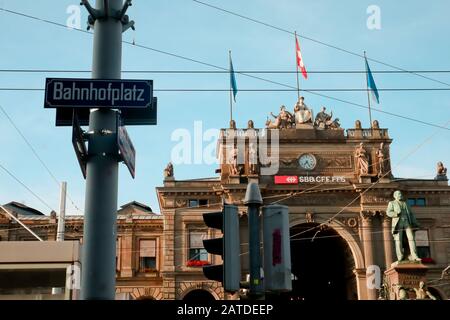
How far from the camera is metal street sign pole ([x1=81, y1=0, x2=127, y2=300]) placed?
7.46 m

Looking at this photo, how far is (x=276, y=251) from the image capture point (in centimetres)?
575

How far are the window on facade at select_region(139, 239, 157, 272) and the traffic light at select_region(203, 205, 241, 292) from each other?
47.1 m

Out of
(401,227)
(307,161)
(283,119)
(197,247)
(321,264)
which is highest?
(283,119)

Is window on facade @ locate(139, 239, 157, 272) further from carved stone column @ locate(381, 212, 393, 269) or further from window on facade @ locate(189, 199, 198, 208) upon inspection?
carved stone column @ locate(381, 212, 393, 269)

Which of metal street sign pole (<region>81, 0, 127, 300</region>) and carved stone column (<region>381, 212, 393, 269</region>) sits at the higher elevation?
carved stone column (<region>381, 212, 393, 269</region>)

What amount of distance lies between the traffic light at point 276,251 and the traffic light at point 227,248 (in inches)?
11.1

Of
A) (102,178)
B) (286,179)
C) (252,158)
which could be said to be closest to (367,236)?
(286,179)

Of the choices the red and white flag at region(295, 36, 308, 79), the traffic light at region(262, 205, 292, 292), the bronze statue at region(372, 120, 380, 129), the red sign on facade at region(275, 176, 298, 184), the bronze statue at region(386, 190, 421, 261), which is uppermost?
the red and white flag at region(295, 36, 308, 79)

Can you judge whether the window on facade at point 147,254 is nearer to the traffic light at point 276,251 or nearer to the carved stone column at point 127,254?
the carved stone column at point 127,254

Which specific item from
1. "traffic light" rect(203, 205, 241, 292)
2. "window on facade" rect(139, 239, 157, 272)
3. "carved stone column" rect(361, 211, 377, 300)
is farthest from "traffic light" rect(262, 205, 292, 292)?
→ "window on facade" rect(139, 239, 157, 272)

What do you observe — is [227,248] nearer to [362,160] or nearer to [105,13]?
[105,13]

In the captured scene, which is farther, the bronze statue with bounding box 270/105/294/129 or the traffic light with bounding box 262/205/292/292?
the bronze statue with bounding box 270/105/294/129

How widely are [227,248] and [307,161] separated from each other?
148 ft
